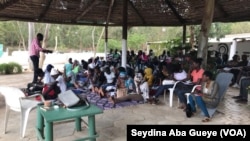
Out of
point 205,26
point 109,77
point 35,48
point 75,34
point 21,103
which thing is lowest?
point 21,103

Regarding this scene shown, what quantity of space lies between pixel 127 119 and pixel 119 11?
6.88 meters

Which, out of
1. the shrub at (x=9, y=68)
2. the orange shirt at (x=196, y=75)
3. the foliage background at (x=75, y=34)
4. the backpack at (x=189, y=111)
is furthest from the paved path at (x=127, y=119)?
the foliage background at (x=75, y=34)

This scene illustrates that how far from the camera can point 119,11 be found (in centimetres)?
1054

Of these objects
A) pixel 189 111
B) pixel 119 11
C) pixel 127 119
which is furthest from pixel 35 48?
pixel 119 11

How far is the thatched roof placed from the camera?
8727 millimetres

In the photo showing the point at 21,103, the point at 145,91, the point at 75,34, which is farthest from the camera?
the point at 75,34

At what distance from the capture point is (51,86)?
4.63 metres

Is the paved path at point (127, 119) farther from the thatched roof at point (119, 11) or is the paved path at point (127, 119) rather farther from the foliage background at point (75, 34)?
the foliage background at point (75, 34)

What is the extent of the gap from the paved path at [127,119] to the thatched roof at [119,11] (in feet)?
14.1

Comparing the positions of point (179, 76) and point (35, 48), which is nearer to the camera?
point (179, 76)

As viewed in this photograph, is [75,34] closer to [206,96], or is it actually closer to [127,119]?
[127,119]

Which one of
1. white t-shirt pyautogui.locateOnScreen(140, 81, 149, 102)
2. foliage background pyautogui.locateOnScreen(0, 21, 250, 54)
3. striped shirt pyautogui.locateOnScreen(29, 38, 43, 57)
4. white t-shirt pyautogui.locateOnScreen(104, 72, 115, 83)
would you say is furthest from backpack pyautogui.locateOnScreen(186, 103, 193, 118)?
foliage background pyautogui.locateOnScreen(0, 21, 250, 54)

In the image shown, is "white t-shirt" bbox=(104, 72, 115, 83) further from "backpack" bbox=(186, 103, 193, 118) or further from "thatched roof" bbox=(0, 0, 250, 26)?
"thatched roof" bbox=(0, 0, 250, 26)

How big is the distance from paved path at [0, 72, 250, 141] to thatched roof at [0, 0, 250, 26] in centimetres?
430
